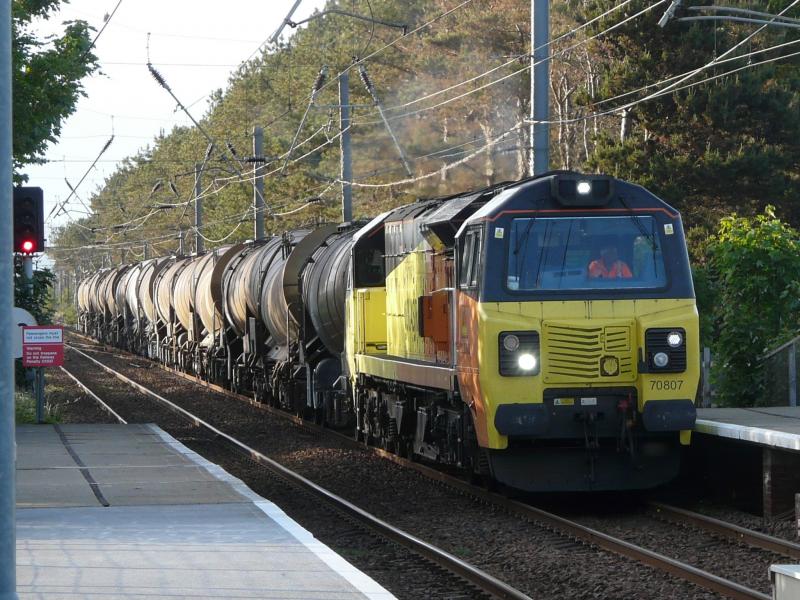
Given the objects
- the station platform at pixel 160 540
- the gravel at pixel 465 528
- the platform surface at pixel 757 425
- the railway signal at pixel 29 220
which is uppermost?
the railway signal at pixel 29 220

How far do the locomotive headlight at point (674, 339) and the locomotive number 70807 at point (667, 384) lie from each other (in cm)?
35

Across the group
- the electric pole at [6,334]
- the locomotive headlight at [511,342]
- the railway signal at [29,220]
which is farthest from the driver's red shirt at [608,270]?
the electric pole at [6,334]

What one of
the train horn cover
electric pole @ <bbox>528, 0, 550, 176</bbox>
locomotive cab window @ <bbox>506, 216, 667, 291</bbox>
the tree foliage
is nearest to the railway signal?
locomotive cab window @ <bbox>506, 216, 667, 291</bbox>

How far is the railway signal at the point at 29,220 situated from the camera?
13164 mm

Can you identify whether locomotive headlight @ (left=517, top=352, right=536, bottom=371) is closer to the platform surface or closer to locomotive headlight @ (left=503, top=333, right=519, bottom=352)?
locomotive headlight @ (left=503, top=333, right=519, bottom=352)

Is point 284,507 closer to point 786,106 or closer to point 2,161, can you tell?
point 2,161

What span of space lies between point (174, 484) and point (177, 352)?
1128 inches

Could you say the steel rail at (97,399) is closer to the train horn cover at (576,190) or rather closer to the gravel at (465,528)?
the gravel at (465,528)

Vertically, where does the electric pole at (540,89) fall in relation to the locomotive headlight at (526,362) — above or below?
above

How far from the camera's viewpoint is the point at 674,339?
1345cm

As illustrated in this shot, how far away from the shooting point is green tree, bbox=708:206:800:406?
19.6 meters

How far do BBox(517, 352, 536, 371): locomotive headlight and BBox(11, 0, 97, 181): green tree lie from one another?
1274cm

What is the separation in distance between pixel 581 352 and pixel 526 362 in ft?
1.90

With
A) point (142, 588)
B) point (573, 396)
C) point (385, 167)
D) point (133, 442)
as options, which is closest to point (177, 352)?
point (385, 167)
